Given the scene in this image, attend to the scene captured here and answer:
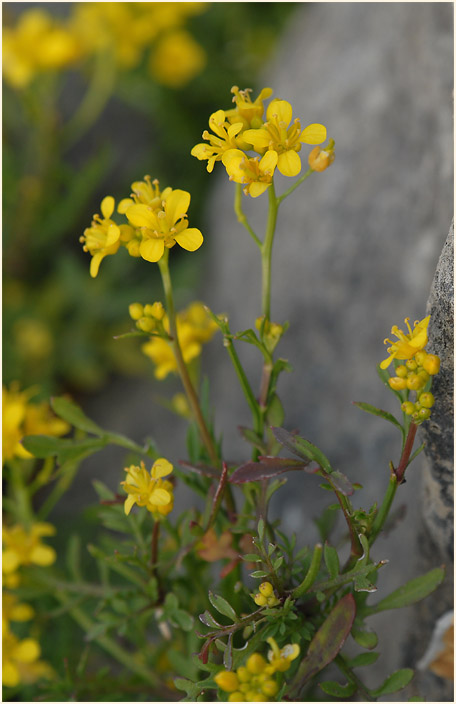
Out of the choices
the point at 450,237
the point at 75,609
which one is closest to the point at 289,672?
the point at 75,609

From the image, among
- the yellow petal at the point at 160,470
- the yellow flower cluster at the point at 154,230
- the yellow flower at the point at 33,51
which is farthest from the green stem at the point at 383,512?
the yellow flower at the point at 33,51

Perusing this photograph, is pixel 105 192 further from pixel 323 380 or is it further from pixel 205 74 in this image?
pixel 323 380

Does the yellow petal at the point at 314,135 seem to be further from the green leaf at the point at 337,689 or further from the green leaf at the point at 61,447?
the green leaf at the point at 337,689

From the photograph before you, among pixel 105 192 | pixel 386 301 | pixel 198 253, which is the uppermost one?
pixel 105 192

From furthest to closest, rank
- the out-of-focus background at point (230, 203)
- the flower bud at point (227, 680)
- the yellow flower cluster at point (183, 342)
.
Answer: the out-of-focus background at point (230, 203) → the yellow flower cluster at point (183, 342) → the flower bud at point (227, 680)

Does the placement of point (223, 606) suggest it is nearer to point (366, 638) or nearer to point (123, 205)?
point (366, 638)

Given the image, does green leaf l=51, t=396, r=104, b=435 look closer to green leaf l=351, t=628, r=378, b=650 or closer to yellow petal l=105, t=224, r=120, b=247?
yellow petal l=105, t=224, r=120, b=247
